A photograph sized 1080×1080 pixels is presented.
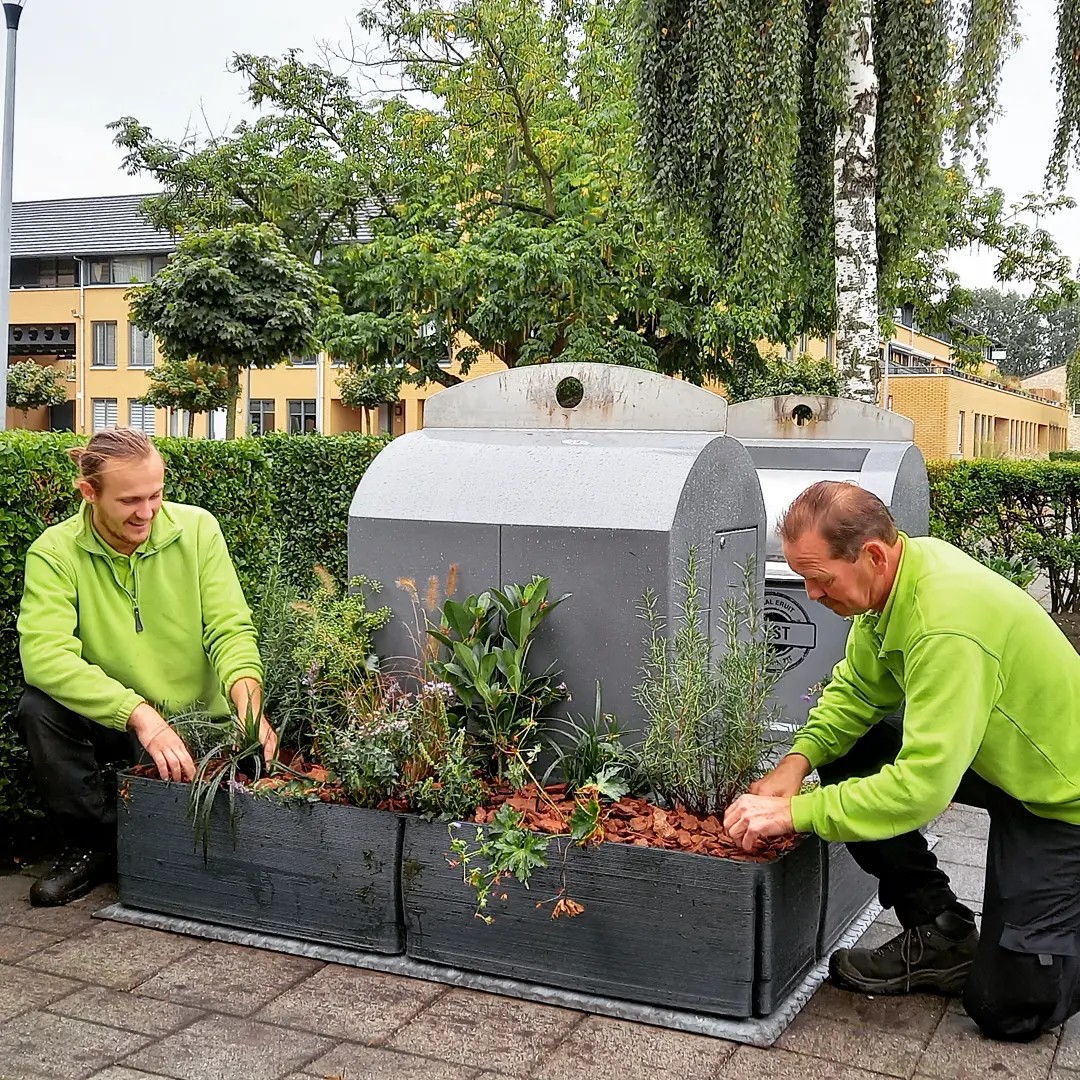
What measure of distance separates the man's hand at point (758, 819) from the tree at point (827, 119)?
8318mm

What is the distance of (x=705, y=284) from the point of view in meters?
17.0

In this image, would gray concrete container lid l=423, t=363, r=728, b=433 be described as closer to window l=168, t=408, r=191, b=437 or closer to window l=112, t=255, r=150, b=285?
window l=168, t=408, r=191, b=437

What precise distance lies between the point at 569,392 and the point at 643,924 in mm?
2357

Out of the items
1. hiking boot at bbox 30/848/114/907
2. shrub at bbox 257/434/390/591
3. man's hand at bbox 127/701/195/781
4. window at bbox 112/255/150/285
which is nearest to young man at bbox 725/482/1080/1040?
man's hand at bbox 127/701/195/781

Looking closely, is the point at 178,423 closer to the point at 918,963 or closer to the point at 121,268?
the point at 121,268

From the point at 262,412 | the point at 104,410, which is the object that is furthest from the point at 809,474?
the point at 104,410

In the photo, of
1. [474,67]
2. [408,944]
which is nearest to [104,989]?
[408,944]

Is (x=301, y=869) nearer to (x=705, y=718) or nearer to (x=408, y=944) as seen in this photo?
(x=408, y=944)

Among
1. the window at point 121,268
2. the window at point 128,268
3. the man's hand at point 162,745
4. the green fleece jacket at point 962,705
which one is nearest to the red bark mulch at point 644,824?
the green fleece jacket at point 962,705

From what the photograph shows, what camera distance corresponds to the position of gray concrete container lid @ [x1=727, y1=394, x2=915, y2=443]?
652 cm

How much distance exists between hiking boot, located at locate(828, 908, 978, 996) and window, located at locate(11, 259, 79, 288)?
182ft

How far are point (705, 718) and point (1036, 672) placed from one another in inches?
34.4

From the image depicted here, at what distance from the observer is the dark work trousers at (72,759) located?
3867 millimetres

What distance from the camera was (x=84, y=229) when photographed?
179ft
